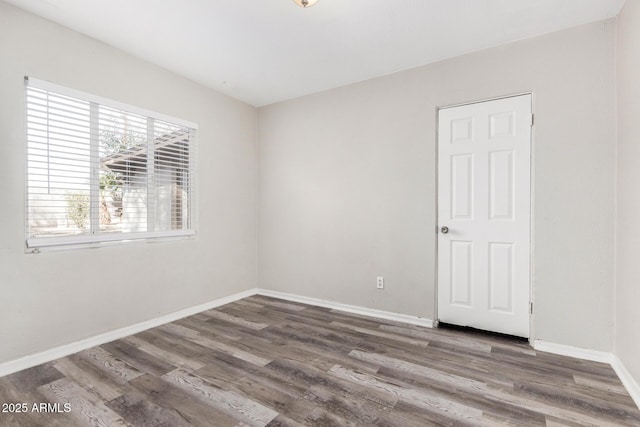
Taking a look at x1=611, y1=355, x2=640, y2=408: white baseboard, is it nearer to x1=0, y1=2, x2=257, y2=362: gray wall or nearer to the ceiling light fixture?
the ceiling light fixture

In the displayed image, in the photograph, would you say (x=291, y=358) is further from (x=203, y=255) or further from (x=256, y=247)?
(x=256, y=247)

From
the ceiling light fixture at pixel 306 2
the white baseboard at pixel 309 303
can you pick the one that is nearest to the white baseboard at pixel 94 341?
the white baseboard at pixel 309 303

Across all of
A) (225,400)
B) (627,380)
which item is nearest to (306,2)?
(225,400)

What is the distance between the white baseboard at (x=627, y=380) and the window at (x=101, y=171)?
384 cm

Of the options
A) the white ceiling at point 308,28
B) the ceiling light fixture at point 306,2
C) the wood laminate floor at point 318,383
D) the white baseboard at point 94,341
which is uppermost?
the white ceiling at point 308,28

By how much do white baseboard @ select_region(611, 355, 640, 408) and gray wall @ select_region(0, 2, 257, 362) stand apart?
3657 mm

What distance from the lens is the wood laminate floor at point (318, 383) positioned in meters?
1.70

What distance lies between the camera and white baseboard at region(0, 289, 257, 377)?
218cm

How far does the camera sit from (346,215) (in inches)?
140

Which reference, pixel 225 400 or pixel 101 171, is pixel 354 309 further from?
pixel 101 171

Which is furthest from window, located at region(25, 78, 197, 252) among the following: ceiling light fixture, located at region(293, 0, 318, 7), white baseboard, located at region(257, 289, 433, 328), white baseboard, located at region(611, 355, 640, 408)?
white baseboard, located at region(611, 355, 640, 408)

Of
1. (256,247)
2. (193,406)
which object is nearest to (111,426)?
(193,406)

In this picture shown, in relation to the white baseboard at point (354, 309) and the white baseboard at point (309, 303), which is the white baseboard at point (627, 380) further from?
the white baseboard at point (354, 309)

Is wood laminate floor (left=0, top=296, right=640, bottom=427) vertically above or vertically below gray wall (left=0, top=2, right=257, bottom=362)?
below
